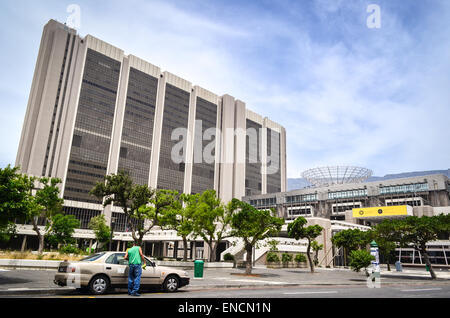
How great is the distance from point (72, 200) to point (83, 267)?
82407 millimetres

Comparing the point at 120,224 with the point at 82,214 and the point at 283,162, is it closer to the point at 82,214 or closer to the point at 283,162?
the point at 82,214

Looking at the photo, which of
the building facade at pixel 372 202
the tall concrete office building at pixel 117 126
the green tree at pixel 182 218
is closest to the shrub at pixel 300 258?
the building facade at pixel 372 202

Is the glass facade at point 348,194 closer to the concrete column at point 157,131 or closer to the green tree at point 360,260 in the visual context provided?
the concrete column at point 157,131

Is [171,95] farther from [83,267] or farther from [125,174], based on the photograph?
[83,267]

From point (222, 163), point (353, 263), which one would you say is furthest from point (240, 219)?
point (222, 163)

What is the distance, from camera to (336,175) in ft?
310

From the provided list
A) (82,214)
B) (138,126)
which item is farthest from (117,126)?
(82,214)

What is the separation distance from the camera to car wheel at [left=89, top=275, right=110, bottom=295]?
10172 mm

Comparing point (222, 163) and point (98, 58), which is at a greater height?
point (98, 58)

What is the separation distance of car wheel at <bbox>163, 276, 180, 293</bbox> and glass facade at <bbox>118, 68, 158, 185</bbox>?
3439 inches

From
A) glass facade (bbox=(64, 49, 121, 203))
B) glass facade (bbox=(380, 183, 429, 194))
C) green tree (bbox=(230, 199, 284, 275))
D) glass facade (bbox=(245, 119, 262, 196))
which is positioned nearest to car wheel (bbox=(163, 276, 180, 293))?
green tree (bbox=(230, 199, 284, 275))

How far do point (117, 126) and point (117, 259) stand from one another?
91921 mm

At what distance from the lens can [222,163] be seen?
12306cm

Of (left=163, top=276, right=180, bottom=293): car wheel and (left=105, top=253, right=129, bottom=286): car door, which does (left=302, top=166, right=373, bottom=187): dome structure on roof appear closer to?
(left=163, top=276, right=180, bottom=293): car wheel
